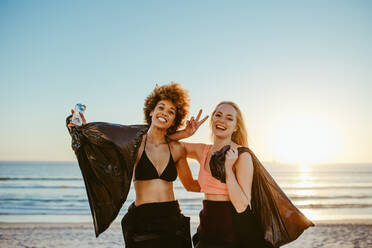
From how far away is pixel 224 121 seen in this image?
359 centimetres

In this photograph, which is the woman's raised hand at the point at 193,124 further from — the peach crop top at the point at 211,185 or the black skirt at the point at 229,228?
the black skirt at the point at 229,228

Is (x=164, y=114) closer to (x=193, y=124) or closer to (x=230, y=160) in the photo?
(x=193, y=124)

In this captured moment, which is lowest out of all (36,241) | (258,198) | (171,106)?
(36,241)

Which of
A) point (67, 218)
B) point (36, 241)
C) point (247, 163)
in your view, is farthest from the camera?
point (67, 218)

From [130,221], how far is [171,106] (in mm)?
1464

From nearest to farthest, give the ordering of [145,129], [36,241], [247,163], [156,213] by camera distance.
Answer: [247,163] → [156,213] → [145,129] → [36,241]

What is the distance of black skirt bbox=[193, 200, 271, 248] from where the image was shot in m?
3.29

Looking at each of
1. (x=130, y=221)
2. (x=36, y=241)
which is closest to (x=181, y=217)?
(x=130, y=221)

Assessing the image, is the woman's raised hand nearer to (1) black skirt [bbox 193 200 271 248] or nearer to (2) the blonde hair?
(2) the blonde hair

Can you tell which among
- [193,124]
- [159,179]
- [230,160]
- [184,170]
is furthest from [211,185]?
A: [193,124]

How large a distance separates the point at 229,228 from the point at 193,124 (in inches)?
58.5

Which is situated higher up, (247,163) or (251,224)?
(247,163)

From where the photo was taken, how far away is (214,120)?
3641 mm

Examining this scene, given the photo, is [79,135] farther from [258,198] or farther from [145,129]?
[258,198]
